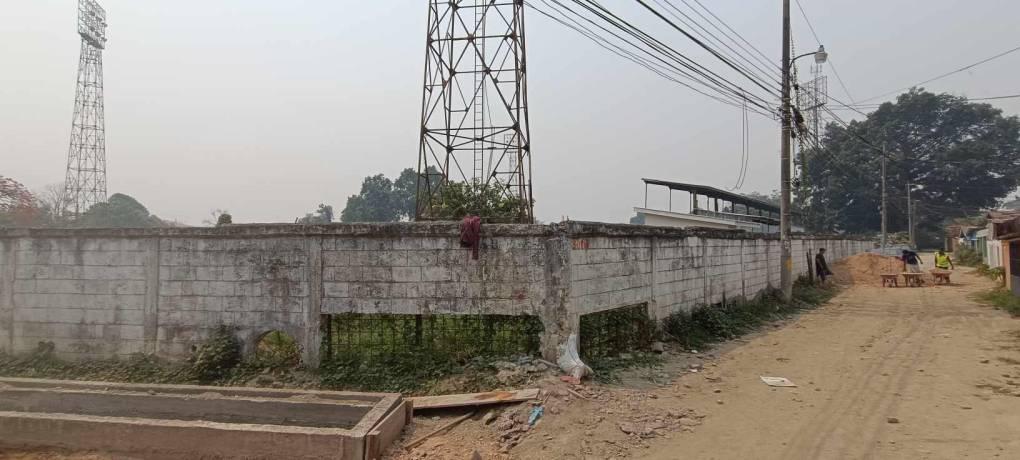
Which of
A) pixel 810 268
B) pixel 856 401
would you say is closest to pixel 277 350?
pixel 856 401

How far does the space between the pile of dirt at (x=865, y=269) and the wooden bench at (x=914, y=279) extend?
1.21 metres

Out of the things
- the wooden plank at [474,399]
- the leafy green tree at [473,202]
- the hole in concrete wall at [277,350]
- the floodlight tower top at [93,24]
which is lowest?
the wooden plank at [474,399]

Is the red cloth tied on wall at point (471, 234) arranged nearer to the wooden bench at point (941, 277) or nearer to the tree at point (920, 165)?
the wooden bench at point (941, 277)

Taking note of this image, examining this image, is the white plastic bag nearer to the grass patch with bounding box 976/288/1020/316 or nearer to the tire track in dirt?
the tire track in dirt

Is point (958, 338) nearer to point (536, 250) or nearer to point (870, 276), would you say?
point (536, 250)

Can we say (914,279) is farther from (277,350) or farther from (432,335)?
(277,350)

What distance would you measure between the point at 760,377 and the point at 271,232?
264 inches

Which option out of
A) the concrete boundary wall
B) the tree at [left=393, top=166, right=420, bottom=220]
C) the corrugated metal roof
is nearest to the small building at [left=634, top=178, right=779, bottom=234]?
the corrugated metal roof

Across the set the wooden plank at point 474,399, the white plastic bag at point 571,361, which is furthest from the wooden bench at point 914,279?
the wooden plank at point 474,399

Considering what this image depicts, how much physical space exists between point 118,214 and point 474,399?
153 ft

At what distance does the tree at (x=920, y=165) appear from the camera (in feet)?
152

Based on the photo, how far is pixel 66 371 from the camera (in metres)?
7.26

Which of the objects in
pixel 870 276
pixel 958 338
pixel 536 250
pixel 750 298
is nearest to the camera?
pixel 536 250

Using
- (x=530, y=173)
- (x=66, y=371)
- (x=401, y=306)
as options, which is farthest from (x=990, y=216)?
(x=66, y=371)
